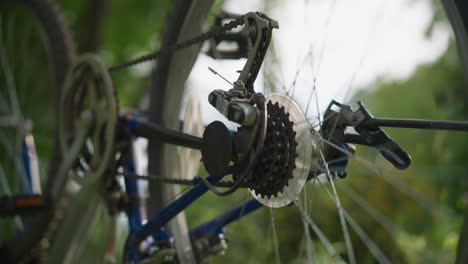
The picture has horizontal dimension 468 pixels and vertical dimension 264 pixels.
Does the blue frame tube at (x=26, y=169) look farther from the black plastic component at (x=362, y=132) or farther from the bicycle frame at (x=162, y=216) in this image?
the black plastic component at (x=362, y=132)

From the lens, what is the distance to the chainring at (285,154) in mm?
930

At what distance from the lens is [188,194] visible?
1.11m

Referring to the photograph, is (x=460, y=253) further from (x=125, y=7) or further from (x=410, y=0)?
(x=125, y=7)

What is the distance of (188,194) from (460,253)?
0.50 metres

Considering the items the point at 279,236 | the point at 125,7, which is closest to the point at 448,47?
the point at 279,236

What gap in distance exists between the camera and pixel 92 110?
151cm

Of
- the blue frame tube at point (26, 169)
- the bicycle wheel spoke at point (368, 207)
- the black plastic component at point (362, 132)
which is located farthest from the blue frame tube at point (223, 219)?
the blue frame tube at point (26, 169)

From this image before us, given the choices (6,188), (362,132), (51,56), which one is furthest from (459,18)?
(6,188)

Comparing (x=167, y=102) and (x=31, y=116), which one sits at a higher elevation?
(x=167, y=102)

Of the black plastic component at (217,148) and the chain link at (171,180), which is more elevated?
the black plastic component at (217,148)

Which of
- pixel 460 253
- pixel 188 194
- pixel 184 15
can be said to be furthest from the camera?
pixel 184 15

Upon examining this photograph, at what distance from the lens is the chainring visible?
3.05 feet

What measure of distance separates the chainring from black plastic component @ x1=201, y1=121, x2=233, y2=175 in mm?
60

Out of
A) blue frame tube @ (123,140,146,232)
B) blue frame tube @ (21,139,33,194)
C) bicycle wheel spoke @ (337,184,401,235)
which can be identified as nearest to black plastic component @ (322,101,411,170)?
blue frame tube @ (123,140,146,232)
